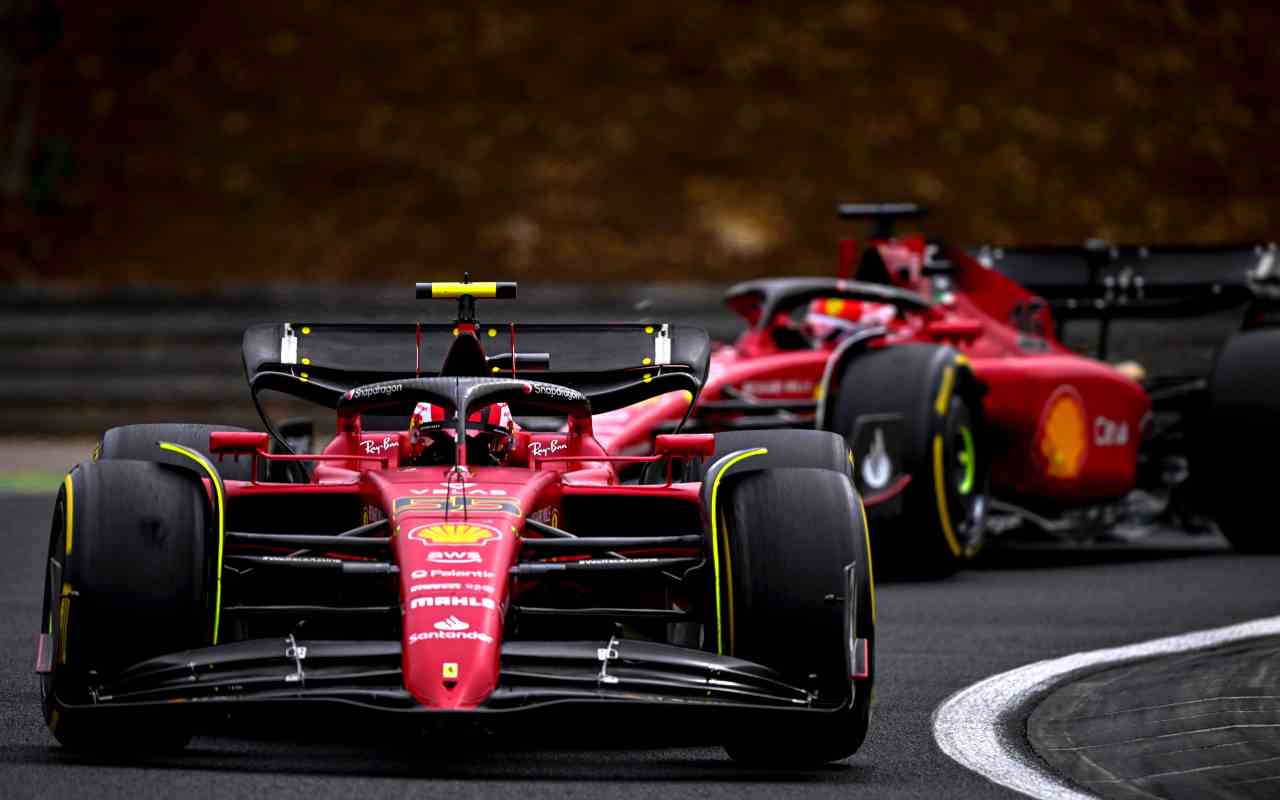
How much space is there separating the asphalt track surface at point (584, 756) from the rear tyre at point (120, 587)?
11 cm

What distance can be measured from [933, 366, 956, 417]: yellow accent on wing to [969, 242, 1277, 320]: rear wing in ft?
7.62

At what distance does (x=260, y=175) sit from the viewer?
105 feet

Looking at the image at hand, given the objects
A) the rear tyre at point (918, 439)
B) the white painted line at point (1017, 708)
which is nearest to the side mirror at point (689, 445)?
the white painted line at point (1017, 708)

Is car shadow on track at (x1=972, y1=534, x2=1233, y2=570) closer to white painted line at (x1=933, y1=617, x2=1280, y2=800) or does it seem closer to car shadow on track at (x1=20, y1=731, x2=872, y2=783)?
white painted line at (x1=933, y1=617, x2=1280, y2=800)

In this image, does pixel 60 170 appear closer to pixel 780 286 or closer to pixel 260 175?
pixel 260 175

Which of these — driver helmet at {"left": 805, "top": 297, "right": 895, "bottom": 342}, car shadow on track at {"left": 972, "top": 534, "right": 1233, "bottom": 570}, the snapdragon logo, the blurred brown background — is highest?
the blurred brown background

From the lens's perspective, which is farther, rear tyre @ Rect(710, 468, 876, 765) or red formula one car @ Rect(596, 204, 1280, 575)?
red formula one car @ Rect(596, 204, 1280, 575)

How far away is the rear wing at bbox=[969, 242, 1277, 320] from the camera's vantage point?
13.7m

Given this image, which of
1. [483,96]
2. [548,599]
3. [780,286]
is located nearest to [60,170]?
[483,96]

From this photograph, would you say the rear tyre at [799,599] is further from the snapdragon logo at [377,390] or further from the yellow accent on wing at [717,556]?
the snapdragon logo at [377,390]

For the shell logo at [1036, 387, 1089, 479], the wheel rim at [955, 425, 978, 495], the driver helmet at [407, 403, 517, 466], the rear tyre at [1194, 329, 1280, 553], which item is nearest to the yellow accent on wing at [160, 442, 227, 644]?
the driver helmet at [407, 403, 517, 466]

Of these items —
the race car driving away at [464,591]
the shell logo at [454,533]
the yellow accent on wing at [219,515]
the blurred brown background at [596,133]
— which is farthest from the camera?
the blurred brown background at [596,133]

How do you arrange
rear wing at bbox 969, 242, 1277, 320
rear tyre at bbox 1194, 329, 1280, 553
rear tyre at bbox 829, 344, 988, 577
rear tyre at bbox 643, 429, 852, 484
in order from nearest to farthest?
1. rear tyre at bbox 643, 429, 852, 484
2. rear tyre at bbox 829, 344, 988, 577
3. rear tyre at bbox 1194, 329, 1280, 553
4. rear wing at bbox 969, 242, 1277, 320

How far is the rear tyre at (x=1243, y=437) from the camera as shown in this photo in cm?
1262
